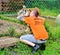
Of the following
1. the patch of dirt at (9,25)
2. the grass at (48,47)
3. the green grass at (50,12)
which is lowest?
the green grass at (50,12)

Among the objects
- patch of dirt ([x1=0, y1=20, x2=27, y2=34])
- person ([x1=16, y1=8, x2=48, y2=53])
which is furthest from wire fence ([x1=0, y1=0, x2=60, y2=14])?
person ([x1=16, y1=8, x2=48, y2=53])

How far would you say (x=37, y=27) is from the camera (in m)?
6.86

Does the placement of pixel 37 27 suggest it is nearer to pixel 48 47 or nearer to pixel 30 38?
pixel 30 38

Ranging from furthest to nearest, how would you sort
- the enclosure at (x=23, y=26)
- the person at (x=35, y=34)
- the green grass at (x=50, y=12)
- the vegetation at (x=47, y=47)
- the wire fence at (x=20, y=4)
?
the green grass at (x=50, y=12) < the wire fence at (x=20, y=4) < the person at (x=35, y=34) < the enclosure at (x=23, y=26) < the vegetation at (x=47, y=47)

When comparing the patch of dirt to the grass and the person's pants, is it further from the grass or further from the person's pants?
the person's pants

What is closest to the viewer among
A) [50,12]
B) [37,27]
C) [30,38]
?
[30,38]

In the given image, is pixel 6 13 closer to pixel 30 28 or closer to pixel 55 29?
pixel 55 29

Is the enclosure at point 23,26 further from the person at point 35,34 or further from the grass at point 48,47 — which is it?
the person at point 35,34

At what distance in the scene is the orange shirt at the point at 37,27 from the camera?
674cm

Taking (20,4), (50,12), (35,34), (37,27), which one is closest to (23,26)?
(37,27)

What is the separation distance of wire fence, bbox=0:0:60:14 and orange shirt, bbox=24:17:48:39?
2.84 m

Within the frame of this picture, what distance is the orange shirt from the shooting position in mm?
6738

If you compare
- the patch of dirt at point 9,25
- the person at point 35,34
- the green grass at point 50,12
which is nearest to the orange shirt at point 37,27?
the person at point 35,34

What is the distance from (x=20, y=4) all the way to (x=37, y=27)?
340cm
